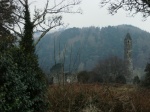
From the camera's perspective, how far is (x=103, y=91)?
41.6ft

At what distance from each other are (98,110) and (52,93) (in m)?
1.64

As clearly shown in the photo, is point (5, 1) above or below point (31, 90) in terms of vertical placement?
above

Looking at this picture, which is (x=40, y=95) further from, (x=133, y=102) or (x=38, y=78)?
(x=133, y=102)

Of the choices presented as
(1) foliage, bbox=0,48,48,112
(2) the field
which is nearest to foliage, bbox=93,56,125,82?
(2) the field

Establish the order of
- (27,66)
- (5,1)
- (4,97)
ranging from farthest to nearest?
(5,1)
(27,66)
(4,97)

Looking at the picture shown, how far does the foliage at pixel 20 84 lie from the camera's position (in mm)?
7227

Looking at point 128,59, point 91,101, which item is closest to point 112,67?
point 128,59

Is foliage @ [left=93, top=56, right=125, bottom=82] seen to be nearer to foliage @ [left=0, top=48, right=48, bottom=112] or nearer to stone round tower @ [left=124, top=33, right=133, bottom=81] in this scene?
stone round tower @ [left=124, top=33, right=133, bottom=81]

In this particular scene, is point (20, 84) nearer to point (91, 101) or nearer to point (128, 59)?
point (91, 101)

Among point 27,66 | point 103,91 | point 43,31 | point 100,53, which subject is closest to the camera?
point 27,66

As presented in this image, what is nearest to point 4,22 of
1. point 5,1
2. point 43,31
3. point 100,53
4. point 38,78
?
point 5,1

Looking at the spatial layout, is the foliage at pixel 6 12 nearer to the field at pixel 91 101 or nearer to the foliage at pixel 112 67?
the field at pixel 91 101

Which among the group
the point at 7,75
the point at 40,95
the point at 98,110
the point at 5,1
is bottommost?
the point at 98,110

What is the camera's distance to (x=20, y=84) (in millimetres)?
7609
